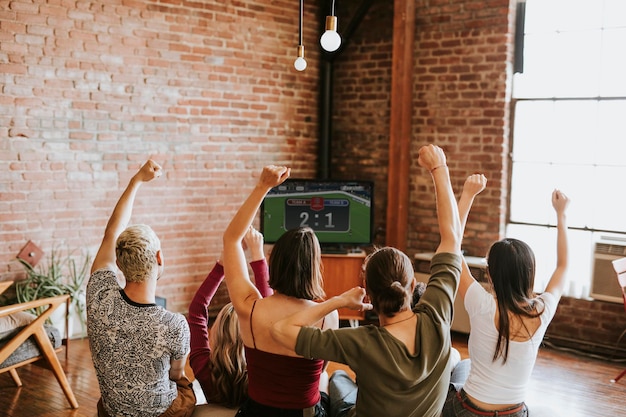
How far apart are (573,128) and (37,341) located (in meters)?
4.49

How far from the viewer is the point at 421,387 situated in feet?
7.83

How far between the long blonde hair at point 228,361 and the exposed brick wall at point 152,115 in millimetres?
3142

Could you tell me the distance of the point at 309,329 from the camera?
2225 millimetres

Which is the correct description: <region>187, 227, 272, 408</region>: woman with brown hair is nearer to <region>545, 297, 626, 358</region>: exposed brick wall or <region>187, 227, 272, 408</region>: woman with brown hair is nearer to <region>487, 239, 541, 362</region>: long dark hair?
<region>487, 239, 541, 362</region>: long dark hair

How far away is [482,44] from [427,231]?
1.78 m

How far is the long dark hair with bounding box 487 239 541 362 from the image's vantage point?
2.87m

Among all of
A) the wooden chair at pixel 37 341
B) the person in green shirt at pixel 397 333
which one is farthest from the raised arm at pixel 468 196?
the wooden chair at pixel 37 341

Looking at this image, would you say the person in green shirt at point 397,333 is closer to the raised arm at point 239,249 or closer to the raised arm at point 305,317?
the raised arm at point 305,317

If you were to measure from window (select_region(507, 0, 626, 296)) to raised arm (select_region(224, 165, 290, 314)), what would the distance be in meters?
4.33

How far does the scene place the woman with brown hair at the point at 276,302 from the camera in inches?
99.8

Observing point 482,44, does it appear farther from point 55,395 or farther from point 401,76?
point 55,395

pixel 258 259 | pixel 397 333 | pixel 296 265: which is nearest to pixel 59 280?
pixel 258 259

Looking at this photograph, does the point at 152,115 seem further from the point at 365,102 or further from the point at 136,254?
the point at 136,254

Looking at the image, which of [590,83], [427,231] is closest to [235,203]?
[427,231]
